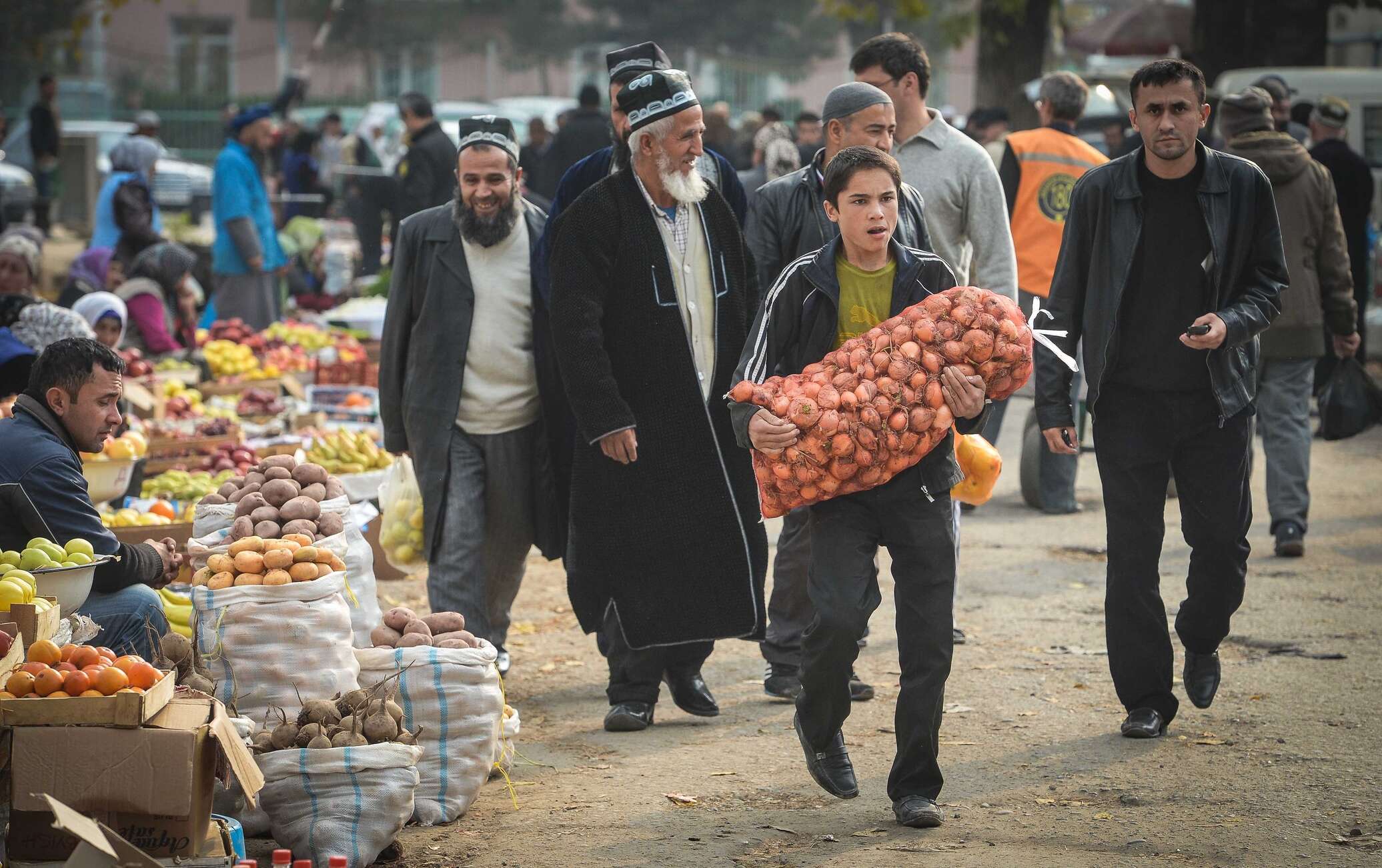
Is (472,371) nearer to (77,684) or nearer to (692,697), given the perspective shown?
(692,697)

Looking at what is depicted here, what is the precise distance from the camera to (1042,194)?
8617 mm

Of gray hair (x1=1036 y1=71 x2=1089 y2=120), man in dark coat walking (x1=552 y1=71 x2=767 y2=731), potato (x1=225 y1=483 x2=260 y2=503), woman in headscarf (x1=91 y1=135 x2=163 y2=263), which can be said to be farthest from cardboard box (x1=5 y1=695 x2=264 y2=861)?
woman in headscarf (x1=91 y1=135 x2=163 y2=263)

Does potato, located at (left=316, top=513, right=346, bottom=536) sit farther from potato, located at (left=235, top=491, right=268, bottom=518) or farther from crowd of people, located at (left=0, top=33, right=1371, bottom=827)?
crowd of people, located at (left=0, top=33, right=1371, bottom=827)

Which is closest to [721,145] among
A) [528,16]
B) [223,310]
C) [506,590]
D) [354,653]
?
[223,310]

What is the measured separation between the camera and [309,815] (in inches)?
175

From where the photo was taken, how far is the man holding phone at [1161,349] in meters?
5.28

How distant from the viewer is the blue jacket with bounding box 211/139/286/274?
12070mm

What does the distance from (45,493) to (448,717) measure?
1416 mm

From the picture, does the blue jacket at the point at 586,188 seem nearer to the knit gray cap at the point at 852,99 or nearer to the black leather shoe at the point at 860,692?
the knit gray cap at the point at 852,99

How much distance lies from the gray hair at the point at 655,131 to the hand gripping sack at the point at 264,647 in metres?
1.89

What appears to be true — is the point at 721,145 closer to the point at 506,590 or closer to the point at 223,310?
the point at 223,310

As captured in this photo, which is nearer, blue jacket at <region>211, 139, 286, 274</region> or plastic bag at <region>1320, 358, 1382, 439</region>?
plastic bag at <region>1320, 358, 1382, 439</region>

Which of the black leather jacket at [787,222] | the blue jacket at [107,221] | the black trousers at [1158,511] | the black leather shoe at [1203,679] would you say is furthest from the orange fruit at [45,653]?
the blue jacket at [107,221]

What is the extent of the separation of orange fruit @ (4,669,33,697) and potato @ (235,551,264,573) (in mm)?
1009
